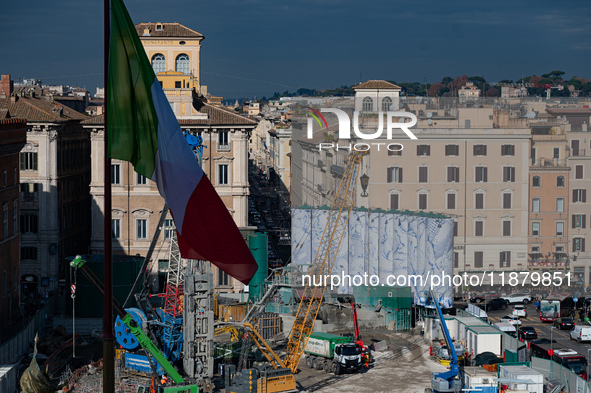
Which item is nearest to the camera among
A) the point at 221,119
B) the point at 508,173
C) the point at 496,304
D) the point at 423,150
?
the point at 496,304

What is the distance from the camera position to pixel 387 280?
69188mm

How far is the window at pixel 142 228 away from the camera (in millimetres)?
68562

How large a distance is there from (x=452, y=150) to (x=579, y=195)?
12474 millimetres

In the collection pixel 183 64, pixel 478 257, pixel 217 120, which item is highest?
pixel 183 64

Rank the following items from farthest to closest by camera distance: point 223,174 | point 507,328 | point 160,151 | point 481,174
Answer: point 481,174, point 223,174, point 507,328, point 160,151

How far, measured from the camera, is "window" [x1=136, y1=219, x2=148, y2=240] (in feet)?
225

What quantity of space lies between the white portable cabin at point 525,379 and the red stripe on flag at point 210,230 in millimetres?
27996

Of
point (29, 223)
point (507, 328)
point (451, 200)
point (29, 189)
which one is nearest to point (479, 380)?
point (507, 328)

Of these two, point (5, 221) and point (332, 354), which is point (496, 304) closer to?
point (332, 354)

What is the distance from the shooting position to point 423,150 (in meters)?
73.6

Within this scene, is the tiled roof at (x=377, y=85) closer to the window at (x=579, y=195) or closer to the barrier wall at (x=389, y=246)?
the window at (x=579, y=195)

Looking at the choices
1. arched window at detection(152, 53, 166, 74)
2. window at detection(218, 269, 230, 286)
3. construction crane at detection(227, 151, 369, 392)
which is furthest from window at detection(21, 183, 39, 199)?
arched window at detection(152, 53, 166, 74)

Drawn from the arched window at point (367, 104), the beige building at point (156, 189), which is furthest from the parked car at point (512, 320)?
the arched window at point (367, 104)

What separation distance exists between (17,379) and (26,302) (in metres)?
20.8
